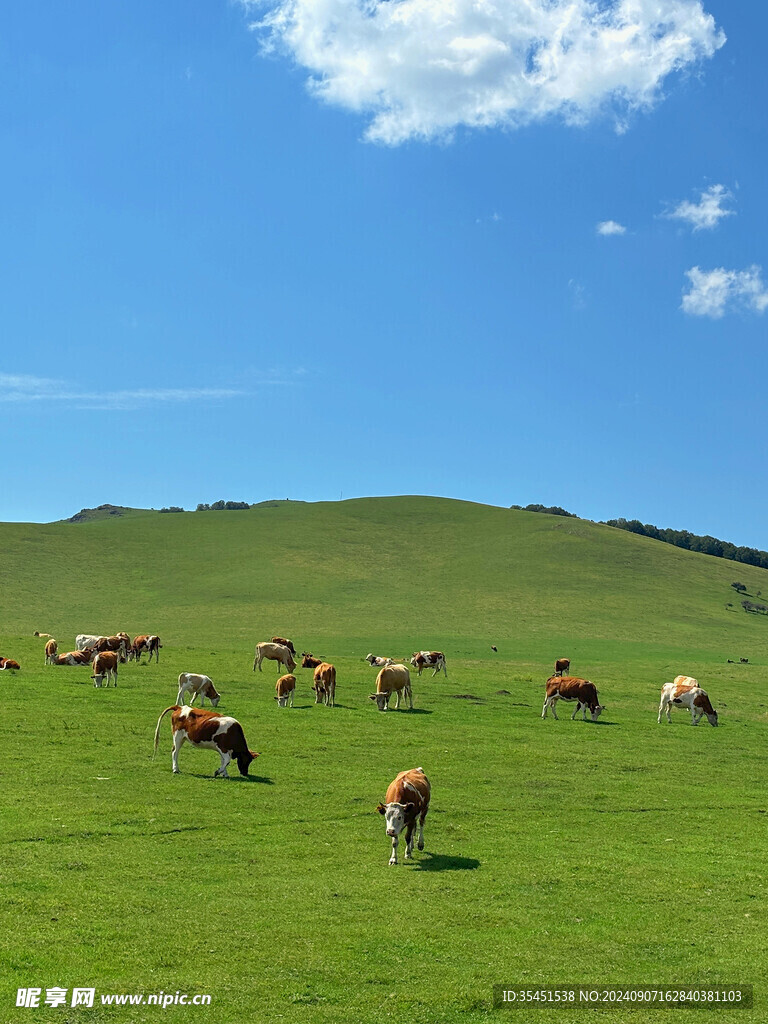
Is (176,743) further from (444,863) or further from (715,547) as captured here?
(715,547)

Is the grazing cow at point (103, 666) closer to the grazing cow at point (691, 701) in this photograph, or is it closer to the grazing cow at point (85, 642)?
the grazing cow at point (85, 642)

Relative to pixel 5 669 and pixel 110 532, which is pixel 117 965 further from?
pixel 110 532

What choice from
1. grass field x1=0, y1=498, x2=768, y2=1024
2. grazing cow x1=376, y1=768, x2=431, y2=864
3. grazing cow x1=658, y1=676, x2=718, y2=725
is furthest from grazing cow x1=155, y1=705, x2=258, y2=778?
grazing cow x1=658, y1=676, x2=718, y2=725

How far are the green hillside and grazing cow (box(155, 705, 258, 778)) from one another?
41465 millimetres

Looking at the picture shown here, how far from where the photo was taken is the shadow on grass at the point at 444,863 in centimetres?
1448

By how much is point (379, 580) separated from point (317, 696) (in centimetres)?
6303

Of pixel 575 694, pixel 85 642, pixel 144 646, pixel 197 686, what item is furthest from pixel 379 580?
pixel 197 686

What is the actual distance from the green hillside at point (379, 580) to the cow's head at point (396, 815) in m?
47.2

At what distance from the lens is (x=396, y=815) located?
14.6 metres

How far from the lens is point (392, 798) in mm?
15211

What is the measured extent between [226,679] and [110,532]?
268ft

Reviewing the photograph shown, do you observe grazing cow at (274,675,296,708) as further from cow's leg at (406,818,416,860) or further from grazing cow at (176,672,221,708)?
cow's leg at (406,818,416,860)

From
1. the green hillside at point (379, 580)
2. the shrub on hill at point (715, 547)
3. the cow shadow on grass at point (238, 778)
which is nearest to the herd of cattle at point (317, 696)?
the cow shadow on grass at point (238, 778)

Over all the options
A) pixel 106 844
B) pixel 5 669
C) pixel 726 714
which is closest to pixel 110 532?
pixel 5 669
